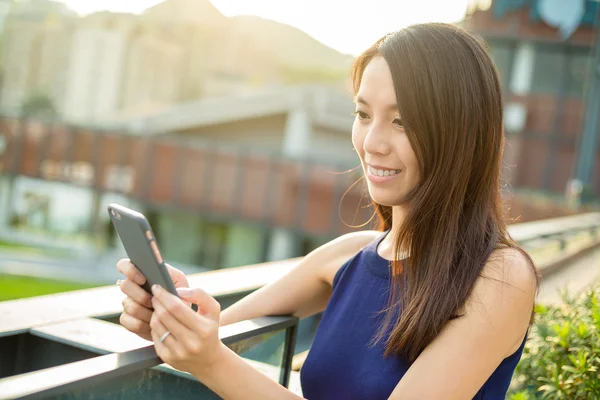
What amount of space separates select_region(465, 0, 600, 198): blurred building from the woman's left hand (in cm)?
2815

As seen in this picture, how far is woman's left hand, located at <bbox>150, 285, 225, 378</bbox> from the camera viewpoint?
137 cm

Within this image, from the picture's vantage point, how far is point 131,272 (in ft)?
5.15

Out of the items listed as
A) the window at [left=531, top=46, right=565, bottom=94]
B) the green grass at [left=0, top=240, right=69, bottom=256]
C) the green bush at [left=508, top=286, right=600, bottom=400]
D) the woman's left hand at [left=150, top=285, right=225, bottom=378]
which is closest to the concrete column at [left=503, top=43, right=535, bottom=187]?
the window at [left=531, top=46, right=565, bottom=94]

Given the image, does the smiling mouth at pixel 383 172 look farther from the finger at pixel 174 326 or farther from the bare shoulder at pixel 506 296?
the finger at pixel 174 326

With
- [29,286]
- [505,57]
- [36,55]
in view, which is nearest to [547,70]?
[505,57]

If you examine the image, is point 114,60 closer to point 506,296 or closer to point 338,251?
point 338,251

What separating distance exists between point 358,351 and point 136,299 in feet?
1.99

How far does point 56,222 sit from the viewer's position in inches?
1080

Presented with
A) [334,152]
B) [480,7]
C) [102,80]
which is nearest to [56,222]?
[334,152]

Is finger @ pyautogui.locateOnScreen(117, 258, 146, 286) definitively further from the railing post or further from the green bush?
the green bush

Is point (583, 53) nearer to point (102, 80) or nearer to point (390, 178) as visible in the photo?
point (390, 178)

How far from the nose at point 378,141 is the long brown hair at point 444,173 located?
0.08 meters

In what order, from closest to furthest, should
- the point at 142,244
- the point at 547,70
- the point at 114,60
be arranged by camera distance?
1. the point at 142,244
2. the point at 547,70
3. the point at 114,60

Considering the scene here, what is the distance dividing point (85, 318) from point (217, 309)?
640 mm
